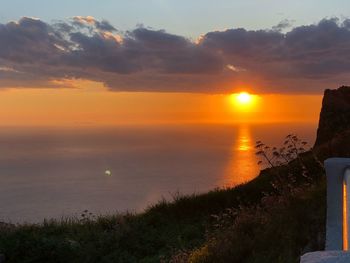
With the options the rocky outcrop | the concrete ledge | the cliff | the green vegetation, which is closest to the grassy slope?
the green vegetation

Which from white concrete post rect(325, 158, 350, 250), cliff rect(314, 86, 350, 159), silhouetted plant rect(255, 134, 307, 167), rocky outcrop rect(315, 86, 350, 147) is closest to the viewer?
white concrete post rect(325, 158, 350, 250)

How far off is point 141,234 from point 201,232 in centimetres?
144

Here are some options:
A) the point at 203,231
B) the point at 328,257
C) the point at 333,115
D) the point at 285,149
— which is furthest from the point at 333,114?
the point at 328,257

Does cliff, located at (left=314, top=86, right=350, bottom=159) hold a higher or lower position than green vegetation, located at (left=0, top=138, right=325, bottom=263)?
higher

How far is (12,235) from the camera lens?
11.1 meters

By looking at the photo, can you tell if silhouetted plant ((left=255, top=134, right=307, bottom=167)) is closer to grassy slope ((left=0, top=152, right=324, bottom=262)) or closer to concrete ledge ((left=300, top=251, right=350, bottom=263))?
grassy slope ((left=0, top=152, right=324, bottom=262))

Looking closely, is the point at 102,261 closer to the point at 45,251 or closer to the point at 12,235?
the point at 45,251

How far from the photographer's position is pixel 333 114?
89.7 ft

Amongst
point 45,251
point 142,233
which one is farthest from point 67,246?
point 142,233

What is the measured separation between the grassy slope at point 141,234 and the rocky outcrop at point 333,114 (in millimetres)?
9767

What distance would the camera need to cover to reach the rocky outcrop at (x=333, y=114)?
26.2 metres

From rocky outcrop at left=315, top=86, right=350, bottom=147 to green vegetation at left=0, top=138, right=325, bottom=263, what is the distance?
9442mm

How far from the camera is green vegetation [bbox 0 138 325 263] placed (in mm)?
7867

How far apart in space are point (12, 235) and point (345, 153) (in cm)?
989
